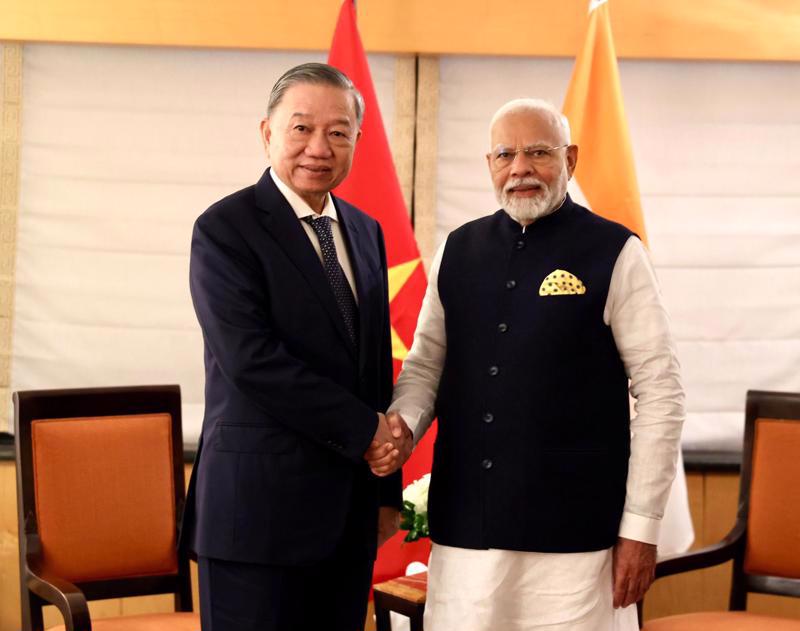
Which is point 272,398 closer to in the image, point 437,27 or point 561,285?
point 561,285

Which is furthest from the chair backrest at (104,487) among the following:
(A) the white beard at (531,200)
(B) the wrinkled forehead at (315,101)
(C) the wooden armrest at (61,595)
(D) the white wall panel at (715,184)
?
(D) the white wall panel at (715,184)

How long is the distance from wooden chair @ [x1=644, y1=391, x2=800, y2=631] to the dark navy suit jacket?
1.24 meters

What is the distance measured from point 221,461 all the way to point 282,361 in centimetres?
23

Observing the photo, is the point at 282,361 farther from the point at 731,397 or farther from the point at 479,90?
the point at 731,397

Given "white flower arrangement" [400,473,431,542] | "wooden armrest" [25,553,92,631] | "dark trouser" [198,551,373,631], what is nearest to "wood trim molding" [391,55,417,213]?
"white flower arrangement" [400,473,431,542]

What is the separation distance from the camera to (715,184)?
12.0ft

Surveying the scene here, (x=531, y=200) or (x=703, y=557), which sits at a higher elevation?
(x=531, y=200)

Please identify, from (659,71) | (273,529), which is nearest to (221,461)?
(273,529)

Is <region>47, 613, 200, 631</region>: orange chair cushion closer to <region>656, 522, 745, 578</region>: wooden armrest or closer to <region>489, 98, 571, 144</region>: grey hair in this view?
<region>656, 522, 745, 578</region>: wooden armrest

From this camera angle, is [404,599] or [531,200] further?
[404,599]

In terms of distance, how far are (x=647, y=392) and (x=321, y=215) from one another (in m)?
0.74

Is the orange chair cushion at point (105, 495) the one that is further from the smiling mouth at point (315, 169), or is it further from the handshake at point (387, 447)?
the smiling mouth at point (315, 169)

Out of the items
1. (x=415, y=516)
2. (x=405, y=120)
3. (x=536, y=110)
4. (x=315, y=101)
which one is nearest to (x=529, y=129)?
(x=536, y=110)

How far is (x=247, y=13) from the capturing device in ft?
11.7
